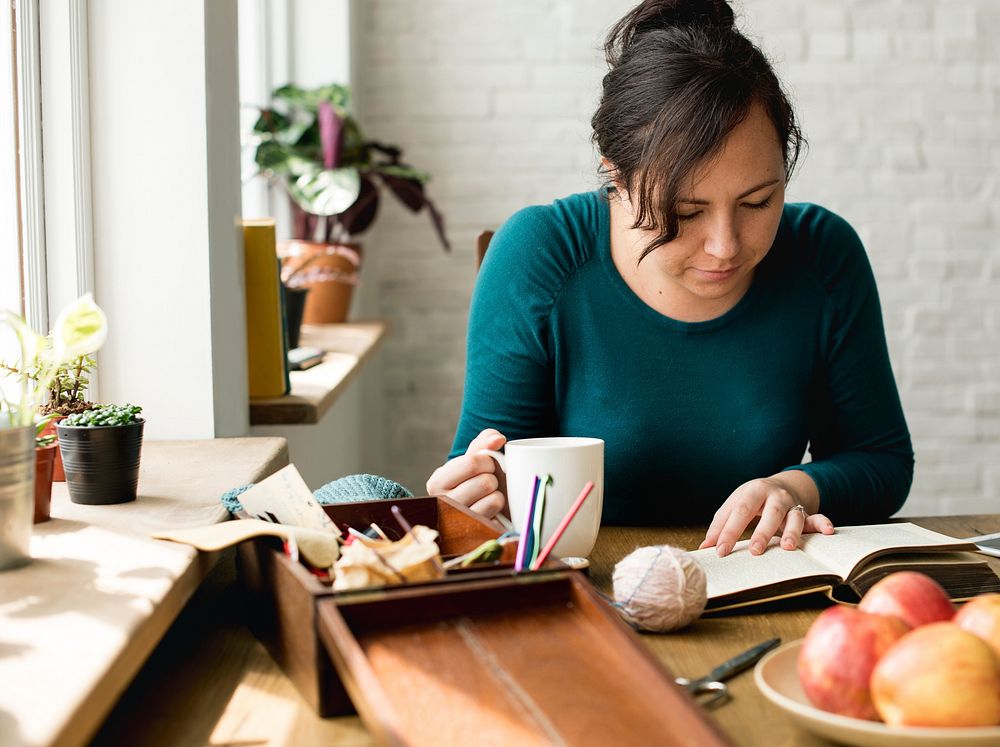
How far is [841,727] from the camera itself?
63 centimetres

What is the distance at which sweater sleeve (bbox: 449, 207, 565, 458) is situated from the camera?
1.46 metres

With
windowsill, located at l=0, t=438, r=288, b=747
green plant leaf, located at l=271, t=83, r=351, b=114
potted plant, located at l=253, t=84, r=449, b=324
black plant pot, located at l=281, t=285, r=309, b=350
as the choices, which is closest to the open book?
windowsill, located at l=0, t=438, r=288, b=747

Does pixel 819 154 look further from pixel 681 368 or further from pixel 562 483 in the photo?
pixel 562 483

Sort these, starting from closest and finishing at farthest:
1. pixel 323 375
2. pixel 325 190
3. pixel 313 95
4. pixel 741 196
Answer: pixel 741 196
pixel 323 375
pixel 325 190
pixel 313 95

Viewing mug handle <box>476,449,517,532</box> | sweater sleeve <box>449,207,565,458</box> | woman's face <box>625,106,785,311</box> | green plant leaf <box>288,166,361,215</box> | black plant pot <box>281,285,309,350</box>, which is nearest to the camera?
mug handle <box>476,449,517,532</box>

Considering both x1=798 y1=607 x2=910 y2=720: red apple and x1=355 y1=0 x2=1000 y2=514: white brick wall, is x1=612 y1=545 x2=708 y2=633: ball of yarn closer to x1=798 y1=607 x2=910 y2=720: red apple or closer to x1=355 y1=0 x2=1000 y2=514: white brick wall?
x1=798 y1=607 x2=910 y2=720: red apple

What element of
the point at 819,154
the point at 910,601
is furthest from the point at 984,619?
the point at 819,154

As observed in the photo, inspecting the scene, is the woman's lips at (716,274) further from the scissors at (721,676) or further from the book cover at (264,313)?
the book cover at (264,313)

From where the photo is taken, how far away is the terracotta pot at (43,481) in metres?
0.95

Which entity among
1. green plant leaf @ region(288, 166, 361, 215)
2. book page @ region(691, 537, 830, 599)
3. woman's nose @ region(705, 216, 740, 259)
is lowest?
book page @ region(691, 537, 830, 599)

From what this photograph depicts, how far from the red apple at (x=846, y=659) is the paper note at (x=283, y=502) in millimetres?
418

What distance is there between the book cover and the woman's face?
608 mm

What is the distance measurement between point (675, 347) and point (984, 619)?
81cm

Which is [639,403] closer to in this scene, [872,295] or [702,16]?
[872,295]
